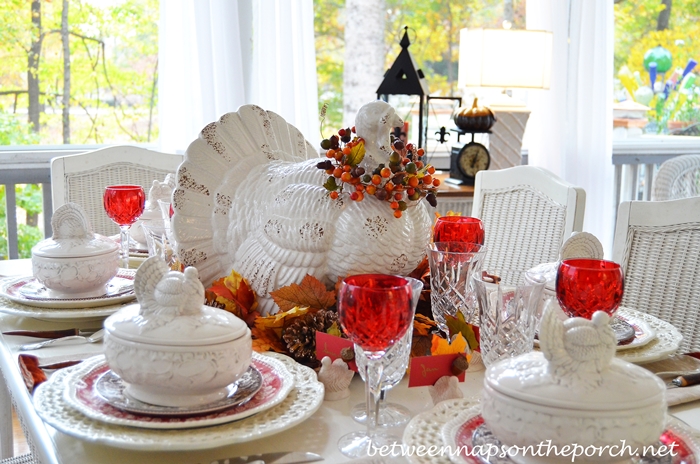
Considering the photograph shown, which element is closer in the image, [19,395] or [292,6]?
[19,395]

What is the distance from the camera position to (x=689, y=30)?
4.02m

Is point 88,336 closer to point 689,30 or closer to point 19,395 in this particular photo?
point 19,395

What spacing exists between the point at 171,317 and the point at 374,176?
1.37ft

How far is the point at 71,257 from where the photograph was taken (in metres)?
1.20

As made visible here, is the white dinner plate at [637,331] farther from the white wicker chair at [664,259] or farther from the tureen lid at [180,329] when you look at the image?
the tureen lid at [180,329]

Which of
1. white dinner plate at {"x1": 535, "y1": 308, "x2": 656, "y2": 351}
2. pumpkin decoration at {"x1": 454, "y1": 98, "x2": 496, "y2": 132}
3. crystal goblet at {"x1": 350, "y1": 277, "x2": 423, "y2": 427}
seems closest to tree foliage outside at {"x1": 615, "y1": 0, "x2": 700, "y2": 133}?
pumpkin decoration at {"x1": 454, "y1": 98, "x2": 496, "y2": 132}

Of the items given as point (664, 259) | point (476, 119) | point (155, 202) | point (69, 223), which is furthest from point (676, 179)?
point (69, 223)

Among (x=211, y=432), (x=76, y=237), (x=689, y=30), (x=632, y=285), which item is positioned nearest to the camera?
(x=211, y=432)

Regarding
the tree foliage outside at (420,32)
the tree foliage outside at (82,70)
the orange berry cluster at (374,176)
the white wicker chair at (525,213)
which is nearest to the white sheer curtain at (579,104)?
the tree foliage outside at (420,32)

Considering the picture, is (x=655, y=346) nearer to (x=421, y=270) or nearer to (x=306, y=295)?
(x=421, y=270)

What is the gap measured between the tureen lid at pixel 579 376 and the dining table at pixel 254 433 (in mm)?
119

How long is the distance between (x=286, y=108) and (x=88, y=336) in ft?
6.63

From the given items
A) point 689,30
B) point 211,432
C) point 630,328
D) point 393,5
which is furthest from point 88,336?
point 689,30

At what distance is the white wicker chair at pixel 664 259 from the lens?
145cm
